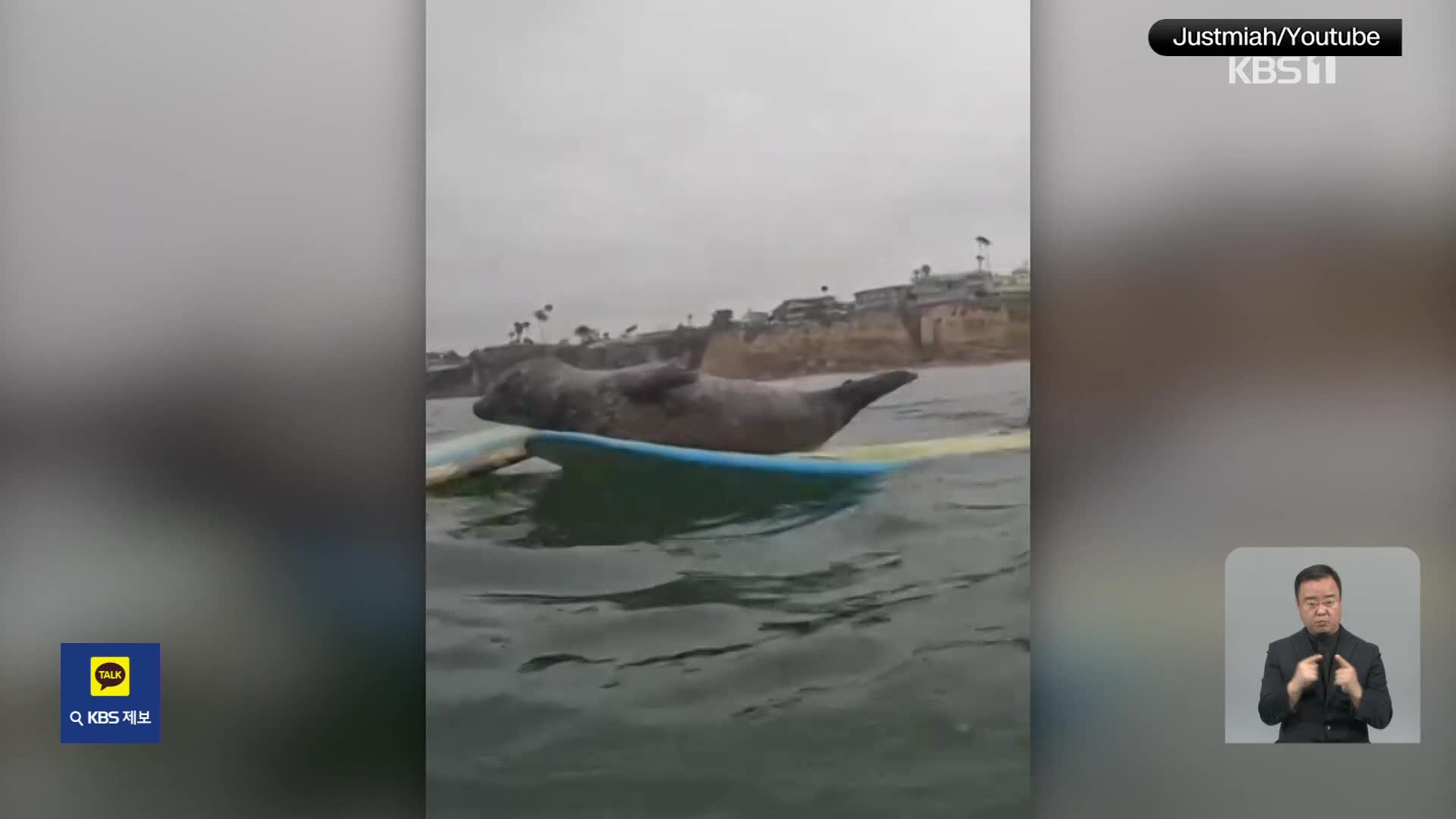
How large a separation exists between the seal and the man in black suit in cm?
71

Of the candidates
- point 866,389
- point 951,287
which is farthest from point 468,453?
point 951,287

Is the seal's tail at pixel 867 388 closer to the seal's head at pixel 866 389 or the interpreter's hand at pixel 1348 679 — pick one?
the seal's head at pixel 866 389

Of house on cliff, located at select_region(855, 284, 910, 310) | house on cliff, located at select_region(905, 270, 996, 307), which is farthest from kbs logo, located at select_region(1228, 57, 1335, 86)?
house on cliff, located at select_region(855, 284, 910, 310)

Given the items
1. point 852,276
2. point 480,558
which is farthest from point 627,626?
point 852,276

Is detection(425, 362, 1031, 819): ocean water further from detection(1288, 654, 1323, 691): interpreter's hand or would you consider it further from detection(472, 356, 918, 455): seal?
detection(1288, 654, 1323, 691): interpreter's hand

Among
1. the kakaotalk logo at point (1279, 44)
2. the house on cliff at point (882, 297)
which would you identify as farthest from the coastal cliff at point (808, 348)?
the kakaotalk logo at point (1279, 44)

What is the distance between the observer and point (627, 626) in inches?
62.9

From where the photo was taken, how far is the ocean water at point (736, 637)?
5.21 feet

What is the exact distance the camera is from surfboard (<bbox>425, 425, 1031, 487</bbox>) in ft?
5.22

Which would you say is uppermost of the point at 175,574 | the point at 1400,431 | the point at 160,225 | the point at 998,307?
the point at 160,225

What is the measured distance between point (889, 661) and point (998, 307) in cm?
55

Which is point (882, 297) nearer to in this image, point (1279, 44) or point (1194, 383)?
point (1194, 383)

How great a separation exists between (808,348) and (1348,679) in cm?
96

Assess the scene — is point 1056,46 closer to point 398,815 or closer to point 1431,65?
point 1431,65
